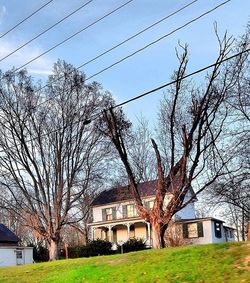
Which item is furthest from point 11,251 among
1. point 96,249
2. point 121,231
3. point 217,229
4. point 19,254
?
point 217,229

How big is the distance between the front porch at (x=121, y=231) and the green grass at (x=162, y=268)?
27.3 meters

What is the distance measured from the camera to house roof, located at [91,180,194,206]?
38.4 metres

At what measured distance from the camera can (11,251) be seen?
4306 cm

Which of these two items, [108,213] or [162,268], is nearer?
[162,268]

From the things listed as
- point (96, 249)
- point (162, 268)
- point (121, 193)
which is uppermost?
point (121, 193)

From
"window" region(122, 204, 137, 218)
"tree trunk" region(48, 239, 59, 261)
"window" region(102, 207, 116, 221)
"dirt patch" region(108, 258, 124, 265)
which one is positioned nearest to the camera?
"dirt patch" region(108, 258, 124, 265)

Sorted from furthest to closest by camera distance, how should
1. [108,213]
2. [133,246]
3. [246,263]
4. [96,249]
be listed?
1. [108,213]
2. [96,249]
3. [133,246]
4. [246,263]

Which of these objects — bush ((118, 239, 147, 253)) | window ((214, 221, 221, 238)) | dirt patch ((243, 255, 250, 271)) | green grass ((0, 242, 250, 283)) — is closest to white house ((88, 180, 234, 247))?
window ((214, 221, 221, 238))

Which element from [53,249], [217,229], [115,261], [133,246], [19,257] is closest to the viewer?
[115,261]

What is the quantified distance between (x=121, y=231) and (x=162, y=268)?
3427 cm

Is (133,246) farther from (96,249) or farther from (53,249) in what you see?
(53,249)

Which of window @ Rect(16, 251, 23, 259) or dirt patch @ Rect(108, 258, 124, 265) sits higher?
dirt patch @ Rect(108, 258, 124, 265)

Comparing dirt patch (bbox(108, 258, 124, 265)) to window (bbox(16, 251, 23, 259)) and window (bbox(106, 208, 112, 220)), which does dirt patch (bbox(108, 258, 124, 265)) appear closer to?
window (bbox(16, 251, 23, 259))

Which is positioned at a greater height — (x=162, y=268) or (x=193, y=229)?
(x=193, y=229)
